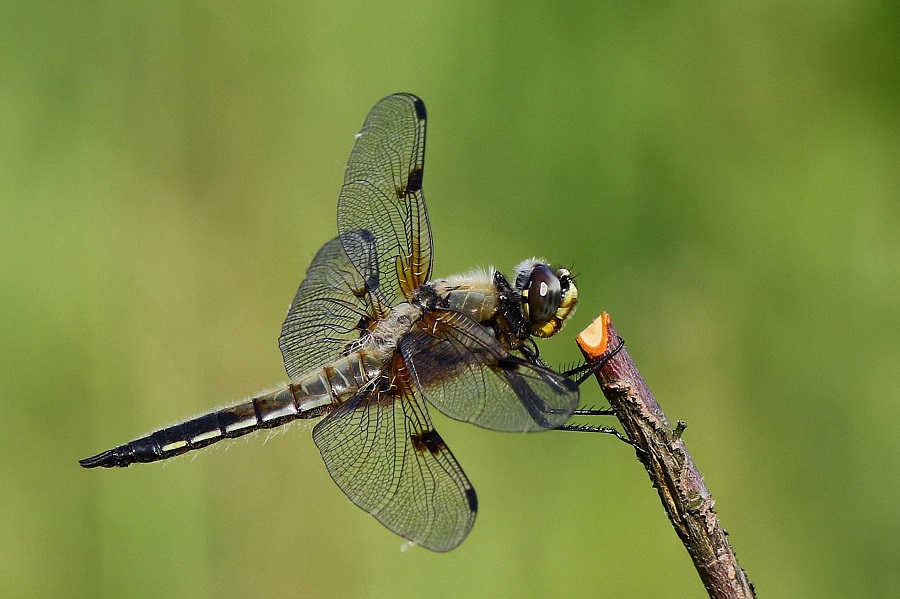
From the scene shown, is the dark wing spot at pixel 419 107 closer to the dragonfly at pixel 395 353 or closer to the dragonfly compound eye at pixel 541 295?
the dragonfly at pixel 395 353

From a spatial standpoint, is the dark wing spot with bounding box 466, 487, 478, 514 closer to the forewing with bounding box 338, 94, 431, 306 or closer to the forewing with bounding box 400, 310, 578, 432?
the forewing with bounding box 400, 310, 578, 432

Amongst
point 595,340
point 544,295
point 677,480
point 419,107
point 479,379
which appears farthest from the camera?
point 419,107

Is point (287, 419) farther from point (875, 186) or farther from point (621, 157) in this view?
point (875, 186)

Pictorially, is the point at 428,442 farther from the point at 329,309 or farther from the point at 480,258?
the point at 480,258

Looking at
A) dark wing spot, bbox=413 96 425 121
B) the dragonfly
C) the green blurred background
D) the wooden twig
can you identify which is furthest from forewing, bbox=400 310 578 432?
the green blurred background

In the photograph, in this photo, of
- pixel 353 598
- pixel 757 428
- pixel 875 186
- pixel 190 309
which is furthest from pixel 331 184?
pixel 875 186

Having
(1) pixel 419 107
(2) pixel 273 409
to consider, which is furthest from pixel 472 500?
(1) pixel 419 107

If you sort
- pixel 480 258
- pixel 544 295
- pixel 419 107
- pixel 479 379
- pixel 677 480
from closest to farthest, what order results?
pixel 677 480, pixel 479 379, pixel 544 295, pixel 419 107, pixel 480 258
